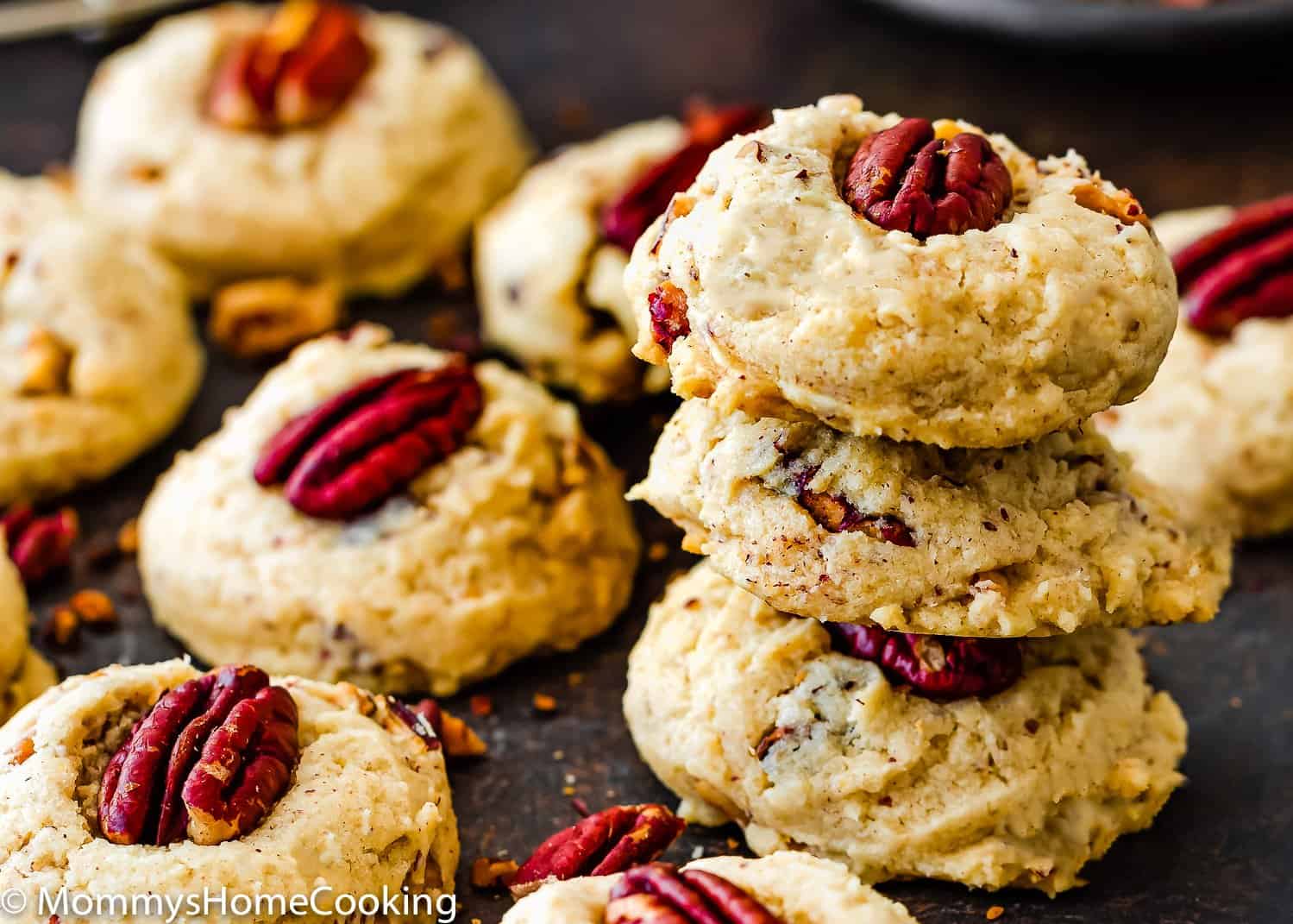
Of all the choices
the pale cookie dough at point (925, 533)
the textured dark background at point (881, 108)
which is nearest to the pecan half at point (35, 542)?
the textured dark background at point (881, 108)

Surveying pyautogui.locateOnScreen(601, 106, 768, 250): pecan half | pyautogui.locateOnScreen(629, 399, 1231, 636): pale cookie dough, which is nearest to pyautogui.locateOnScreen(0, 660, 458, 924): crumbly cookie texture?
pyautogui.locateOnScreen(629, 399, 1231, 636): pale cookie dough

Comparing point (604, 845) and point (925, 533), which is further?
point (604, 845)

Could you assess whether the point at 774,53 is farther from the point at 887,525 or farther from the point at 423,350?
the point at 887,525

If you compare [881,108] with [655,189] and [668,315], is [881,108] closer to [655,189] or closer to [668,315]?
[655,189]

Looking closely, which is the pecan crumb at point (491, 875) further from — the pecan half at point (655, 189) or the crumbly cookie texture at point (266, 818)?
the pecan half at point (655, 189)

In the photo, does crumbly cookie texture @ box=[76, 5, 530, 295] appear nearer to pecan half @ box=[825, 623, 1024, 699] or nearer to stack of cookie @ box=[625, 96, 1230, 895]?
stack of cookie @ box=[625, 96, 1230, 895]

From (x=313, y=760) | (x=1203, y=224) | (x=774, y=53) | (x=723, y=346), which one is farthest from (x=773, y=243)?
(x=774, y=53)

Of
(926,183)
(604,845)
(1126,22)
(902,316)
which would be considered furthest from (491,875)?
(1126,22)
